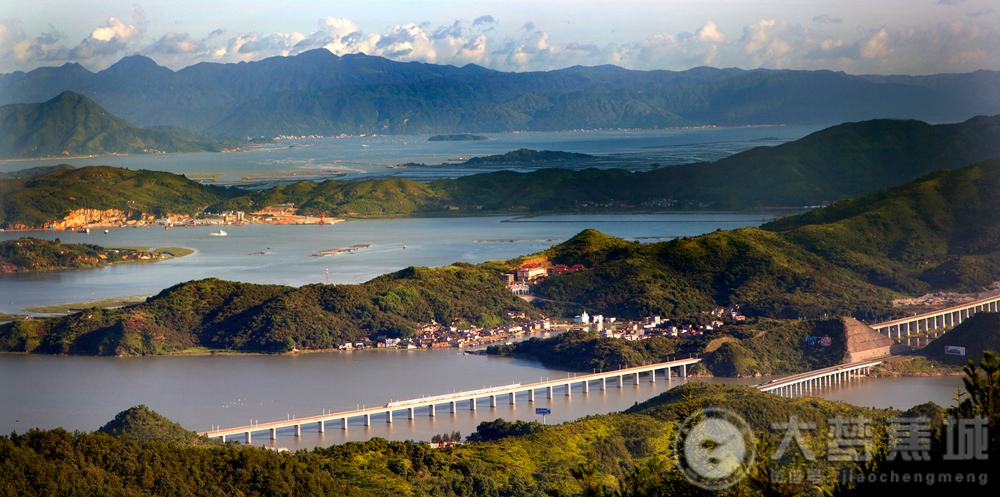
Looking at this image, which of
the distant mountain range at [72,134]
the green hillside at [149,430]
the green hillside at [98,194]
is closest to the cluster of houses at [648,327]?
the green hillside at [149,430]

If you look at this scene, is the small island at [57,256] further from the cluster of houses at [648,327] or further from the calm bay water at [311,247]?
the cluster of houses at [648,327]

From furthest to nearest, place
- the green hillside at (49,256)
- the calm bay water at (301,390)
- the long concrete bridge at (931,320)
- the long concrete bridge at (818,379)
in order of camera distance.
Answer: the green hillside at (49,256) < the long concrete bridge at (931,320) < the long concrete bridge at (818,379) < the calm bay water at (301,390)

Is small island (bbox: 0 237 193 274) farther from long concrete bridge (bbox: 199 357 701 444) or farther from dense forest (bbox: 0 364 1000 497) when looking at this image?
dense forest (bbox: 0 364 1000 497)

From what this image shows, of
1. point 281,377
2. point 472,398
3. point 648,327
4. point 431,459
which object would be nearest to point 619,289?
point 648,327

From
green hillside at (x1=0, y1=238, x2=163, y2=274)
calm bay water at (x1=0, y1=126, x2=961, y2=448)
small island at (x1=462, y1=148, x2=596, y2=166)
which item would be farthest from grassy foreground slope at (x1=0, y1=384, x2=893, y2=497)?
small island at (x1=462, y1=148, x2=596, y2=166)

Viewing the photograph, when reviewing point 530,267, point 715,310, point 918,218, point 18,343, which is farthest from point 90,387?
point 918,218

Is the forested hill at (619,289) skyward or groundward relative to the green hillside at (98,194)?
groundward

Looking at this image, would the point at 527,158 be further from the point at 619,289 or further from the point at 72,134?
the point at 619,289
